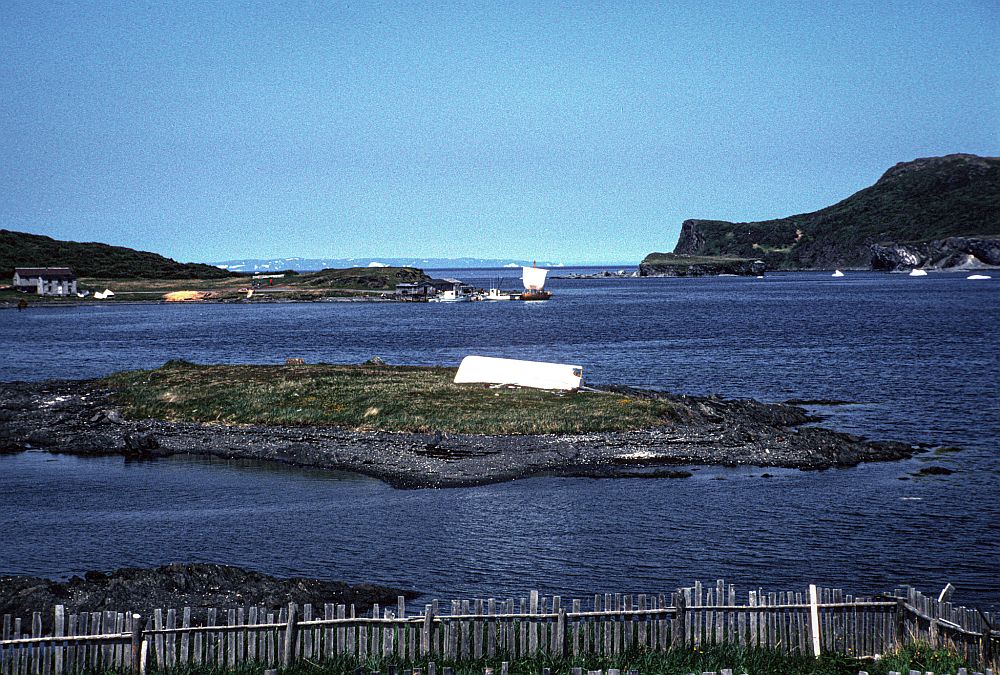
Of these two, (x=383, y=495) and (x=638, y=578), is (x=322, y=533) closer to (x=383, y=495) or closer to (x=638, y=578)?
(x=383, y=495)

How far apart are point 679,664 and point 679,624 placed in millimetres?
952

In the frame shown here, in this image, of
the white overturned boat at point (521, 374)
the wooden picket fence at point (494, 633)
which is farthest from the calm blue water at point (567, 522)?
the white overturned boat at point (521, 374)

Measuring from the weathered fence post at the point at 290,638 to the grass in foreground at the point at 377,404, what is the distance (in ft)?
105

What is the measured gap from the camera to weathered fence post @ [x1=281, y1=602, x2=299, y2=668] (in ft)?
66.6

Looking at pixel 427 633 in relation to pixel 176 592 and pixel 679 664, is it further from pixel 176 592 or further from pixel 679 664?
pixel 176 592

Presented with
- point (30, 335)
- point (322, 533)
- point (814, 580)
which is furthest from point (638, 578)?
point (30, 335)

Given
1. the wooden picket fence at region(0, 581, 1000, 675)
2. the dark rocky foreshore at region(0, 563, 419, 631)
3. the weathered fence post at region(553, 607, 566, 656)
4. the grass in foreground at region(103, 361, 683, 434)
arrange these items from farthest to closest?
1. the grass in foreground at region(103, 361, 683, 434)
2. the dark rocky foreshore at region(0, 563, 419, 631)
3. the weathered fence post at region(553, 607, 566, 656)
4. the wooden picket fence at region(0, 581, 1000, 675)

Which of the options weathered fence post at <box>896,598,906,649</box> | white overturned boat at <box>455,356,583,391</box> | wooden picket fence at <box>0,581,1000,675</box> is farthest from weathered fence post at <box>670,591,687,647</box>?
white overturned boat at <box>455,356,583,391</box>

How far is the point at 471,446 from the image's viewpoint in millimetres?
49812

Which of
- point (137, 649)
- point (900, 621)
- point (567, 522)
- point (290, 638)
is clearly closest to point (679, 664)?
point (900, 621)

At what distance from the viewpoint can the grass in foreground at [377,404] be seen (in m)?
53.9

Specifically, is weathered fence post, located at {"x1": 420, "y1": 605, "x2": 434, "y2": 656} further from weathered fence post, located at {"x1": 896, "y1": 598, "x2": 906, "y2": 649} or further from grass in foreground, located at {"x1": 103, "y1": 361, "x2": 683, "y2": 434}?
grass in foreground, located at {"x1": 103, "y1": 361, "x2": 683, "y2": 434}

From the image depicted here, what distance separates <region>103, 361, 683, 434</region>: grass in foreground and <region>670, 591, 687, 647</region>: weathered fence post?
3079 cm

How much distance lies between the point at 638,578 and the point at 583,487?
12.8 meters
